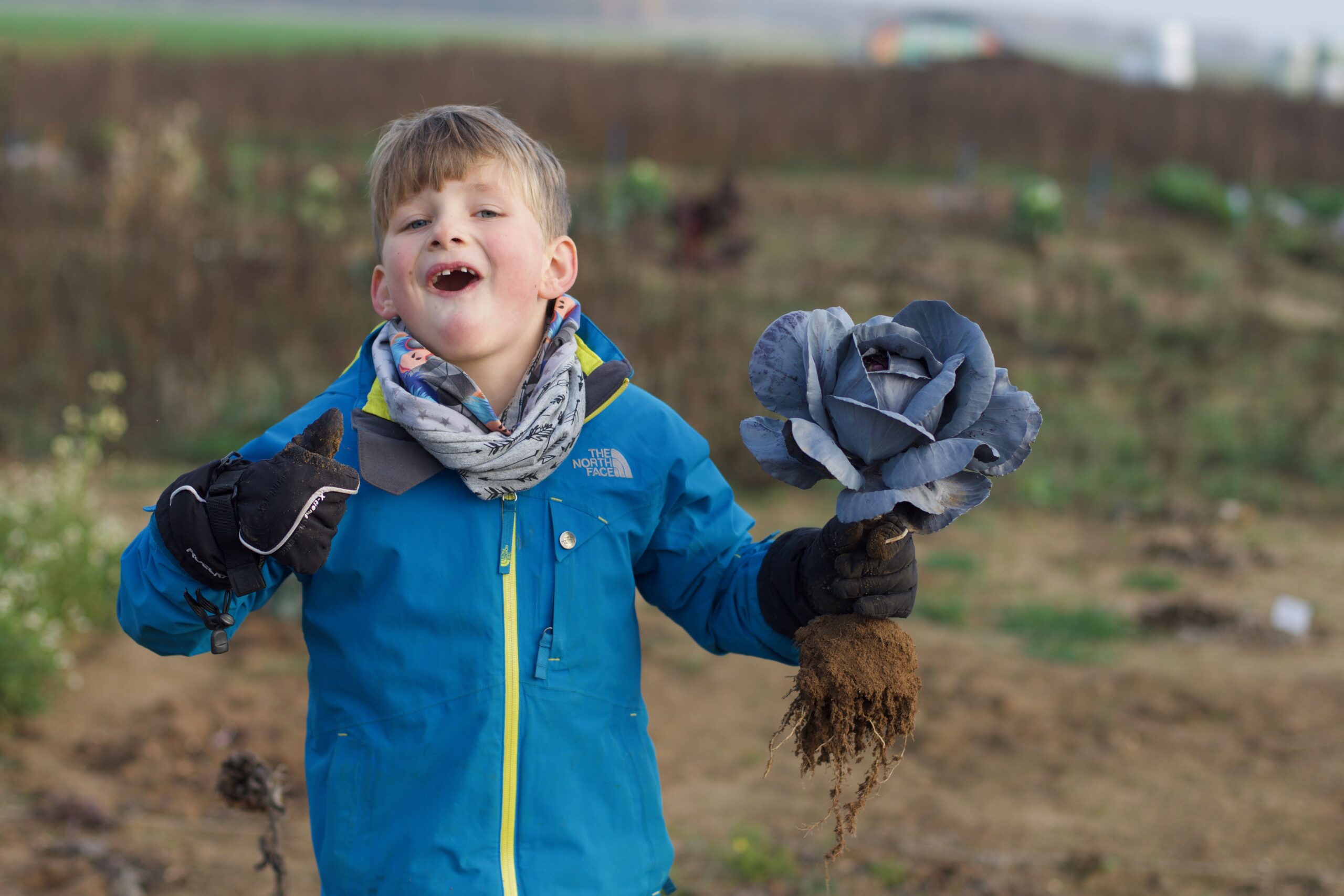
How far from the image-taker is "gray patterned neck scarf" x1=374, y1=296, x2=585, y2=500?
1.70 metres

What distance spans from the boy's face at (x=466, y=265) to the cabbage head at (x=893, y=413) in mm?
427

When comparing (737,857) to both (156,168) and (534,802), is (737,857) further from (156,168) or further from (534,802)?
(156,168)

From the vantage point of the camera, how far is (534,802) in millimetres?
1752

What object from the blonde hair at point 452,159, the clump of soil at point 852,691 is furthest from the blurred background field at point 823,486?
the clump of soil at point 852,691

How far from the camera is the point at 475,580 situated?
1762mm

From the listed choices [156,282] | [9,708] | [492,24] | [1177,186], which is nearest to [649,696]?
[9,708]

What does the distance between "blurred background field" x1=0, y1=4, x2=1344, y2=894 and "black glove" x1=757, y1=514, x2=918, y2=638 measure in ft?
5.38

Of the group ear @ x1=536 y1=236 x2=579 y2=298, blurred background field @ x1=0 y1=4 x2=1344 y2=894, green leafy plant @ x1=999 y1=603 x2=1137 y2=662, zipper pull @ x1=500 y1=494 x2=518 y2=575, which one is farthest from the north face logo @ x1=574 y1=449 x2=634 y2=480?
green leafy plant @ x1=999 y1=603 x2=1137 y2=662

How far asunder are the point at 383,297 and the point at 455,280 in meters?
0.13

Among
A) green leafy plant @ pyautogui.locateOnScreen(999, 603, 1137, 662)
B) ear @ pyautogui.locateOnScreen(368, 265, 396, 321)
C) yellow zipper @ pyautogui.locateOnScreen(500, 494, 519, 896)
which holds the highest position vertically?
ear @ pyautogui.locateOnScreen(368, 265, 396, 321)

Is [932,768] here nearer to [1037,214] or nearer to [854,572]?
[854,572]

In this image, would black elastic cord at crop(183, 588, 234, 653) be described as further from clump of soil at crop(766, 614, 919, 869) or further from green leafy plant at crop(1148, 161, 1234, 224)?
green leafy plant at crop(1148, 161, 1234, 224)

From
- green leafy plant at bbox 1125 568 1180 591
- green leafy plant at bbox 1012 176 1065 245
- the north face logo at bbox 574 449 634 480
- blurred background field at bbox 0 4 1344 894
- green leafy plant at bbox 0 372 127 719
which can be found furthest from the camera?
green leafy plant at bbox 1012 176 1065 245

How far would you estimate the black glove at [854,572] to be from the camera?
162 centimetres
